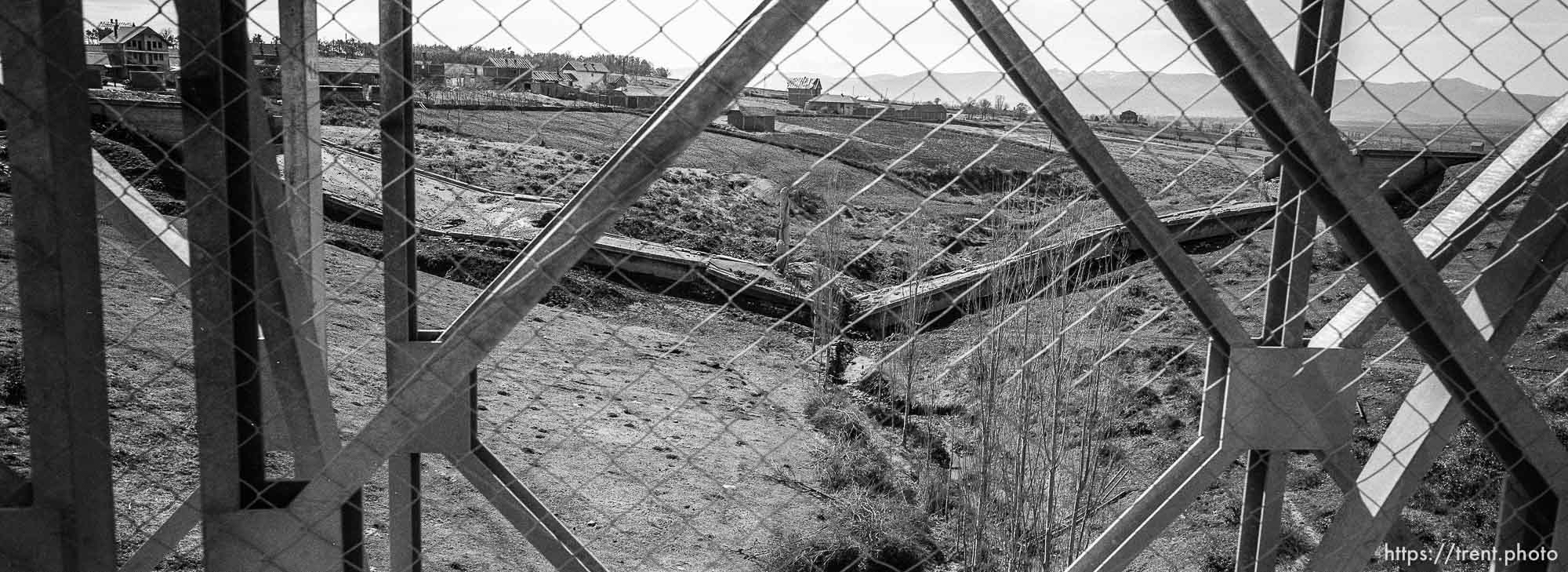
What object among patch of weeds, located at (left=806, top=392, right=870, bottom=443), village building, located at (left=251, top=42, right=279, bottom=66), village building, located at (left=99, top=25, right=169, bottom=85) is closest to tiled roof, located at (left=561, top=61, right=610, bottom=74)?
village building, located at (left=251, top=42, right=279, bottom=66)

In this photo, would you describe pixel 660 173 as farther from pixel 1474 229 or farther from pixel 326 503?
pixel 1474 229

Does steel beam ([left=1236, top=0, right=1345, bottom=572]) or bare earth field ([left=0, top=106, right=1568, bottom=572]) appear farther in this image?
bare earth field ([left=0, top=106, right=1568, bottom=572])

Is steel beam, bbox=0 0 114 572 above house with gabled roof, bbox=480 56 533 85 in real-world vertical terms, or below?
below

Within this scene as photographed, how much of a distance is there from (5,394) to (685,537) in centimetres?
549

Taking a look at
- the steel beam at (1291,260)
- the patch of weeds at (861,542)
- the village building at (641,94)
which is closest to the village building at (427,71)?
the village building at (641,94)

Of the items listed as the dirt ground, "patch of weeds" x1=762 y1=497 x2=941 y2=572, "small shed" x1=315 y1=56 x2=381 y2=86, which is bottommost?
"patch of weeds" x1=762 y1=497 x2=941 y2=572

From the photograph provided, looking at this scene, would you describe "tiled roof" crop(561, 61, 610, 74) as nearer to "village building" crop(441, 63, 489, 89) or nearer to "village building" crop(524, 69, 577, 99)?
"village building" crop(524, 69, 577, 99)

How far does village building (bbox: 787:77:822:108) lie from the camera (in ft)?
6.02

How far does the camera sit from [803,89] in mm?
1853

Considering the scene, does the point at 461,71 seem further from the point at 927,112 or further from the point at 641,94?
the point at 927,112

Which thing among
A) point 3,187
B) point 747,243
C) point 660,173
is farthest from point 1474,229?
point 747,243

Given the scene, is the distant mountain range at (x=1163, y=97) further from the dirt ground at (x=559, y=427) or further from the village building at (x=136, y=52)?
the dirt ground at (x=559, y=427)

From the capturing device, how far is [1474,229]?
76.7 inches

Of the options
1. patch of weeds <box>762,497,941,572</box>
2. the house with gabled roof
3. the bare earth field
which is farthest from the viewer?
patch of weeds <box>762,497,941,572</box>
